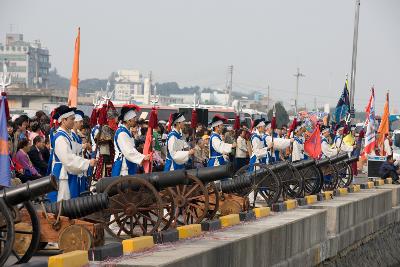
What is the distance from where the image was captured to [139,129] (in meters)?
28.2

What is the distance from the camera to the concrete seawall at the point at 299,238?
1343 cm

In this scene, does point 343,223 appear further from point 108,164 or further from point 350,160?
point 350,160

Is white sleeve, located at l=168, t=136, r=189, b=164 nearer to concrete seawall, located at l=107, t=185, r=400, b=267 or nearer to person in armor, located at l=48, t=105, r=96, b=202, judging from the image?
concrete seawall, located at l=107, t=185, r=400, b=267

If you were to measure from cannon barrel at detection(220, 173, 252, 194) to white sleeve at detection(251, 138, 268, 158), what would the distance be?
210 inches

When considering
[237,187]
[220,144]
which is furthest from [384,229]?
[237,187]

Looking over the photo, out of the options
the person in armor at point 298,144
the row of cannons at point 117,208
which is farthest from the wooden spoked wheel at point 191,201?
the person in armor at point 298,144

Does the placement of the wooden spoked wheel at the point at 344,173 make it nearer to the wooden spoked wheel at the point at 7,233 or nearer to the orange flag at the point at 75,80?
the orange flag at the point at 75,80

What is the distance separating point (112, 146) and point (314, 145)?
871 cm

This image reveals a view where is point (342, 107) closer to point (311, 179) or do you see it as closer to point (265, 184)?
point (311, 179)

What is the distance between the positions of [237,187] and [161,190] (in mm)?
3883

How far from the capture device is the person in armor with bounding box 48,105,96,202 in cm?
1560

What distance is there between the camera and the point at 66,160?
51.3 feet

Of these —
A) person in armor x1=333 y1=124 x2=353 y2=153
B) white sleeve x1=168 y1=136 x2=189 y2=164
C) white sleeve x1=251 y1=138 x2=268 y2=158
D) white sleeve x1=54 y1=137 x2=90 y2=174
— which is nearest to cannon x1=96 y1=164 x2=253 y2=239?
white sleeve x1=54 y1=137 x2=90 y2=174

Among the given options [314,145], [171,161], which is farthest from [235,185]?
[314,145]
